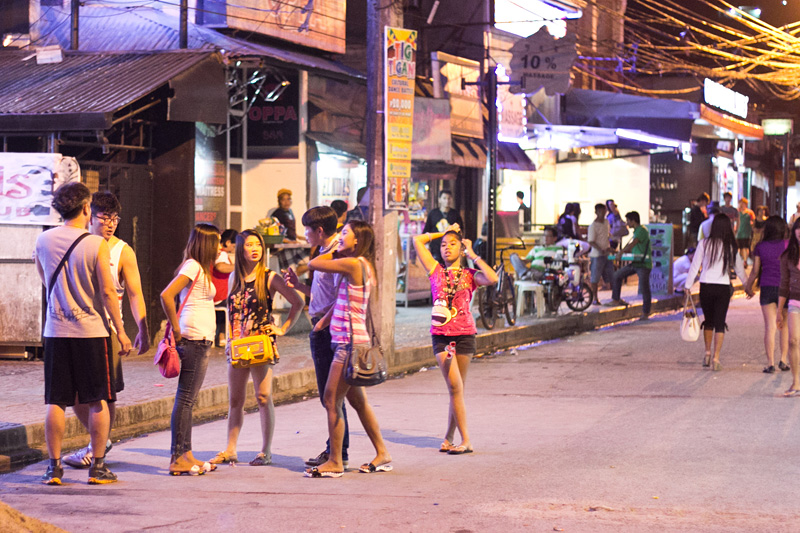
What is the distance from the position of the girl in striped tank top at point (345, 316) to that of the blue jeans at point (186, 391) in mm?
893

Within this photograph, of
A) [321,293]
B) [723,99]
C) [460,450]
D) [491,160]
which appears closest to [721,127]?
[723,99]

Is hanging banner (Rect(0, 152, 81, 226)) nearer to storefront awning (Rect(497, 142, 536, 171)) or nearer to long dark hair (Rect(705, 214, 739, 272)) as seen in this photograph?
long dark hair (Rect(705, 214, 739, 272))

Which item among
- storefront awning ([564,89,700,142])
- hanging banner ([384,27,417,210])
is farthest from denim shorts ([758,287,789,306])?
storefront awning ([564,89,700,142])

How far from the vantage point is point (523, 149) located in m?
27.2

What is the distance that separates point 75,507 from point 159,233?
7959 millimetres

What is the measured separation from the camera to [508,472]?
7.52 meters

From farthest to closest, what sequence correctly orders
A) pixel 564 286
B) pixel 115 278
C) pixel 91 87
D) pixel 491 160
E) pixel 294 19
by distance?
pixel 564 286 → pixel 491 160 → pixel 294 19 → pixel 91 87 → pixel 115 278

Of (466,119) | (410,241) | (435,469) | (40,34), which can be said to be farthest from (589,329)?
(435,469)

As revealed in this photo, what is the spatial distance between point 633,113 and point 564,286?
35.0ft

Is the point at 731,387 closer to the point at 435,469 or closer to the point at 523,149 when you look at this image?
the point at 435,469

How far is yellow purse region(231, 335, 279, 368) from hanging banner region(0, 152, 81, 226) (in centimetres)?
541

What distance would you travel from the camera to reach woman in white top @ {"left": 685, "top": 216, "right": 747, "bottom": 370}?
43.0 ft

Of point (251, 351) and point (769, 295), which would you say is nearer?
point (251, 351)

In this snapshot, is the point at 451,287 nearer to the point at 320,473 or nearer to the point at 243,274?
the point at 243,274
